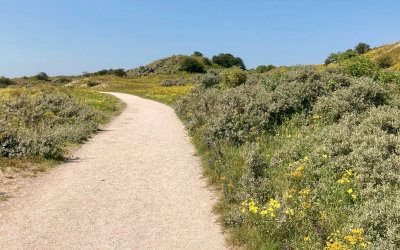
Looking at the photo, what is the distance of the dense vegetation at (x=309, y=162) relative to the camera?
23.2 ft

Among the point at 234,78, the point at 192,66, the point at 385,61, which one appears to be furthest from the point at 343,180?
the point at 192,66

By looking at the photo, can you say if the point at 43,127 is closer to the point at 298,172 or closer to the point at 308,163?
the point at 308,163

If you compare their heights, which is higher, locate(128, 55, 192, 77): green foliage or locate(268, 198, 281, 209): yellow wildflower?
locate(128, 55, 192, 77): green foliage

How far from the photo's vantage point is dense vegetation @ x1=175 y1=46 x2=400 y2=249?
7062mm

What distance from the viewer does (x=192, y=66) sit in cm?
10638

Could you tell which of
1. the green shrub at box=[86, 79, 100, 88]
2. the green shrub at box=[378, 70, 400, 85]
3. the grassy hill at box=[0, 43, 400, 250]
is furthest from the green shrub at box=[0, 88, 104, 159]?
the green shrub at box=[86, 79, 100, 88]

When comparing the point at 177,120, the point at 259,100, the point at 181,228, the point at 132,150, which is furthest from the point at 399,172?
the point at 177,120

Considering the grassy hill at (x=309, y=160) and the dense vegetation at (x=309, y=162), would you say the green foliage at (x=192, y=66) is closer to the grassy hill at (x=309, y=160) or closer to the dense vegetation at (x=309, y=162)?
the grassy hill at (x=309, y=160)

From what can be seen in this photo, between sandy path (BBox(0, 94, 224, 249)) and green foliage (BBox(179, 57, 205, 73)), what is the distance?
8984cm

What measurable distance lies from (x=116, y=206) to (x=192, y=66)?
320ft

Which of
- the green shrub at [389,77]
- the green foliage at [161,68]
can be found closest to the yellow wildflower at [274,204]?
the green shrub at [389,77]

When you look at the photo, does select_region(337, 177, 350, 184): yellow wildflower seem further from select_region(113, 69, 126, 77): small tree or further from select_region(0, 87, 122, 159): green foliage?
select_region(113, 69, 126, 77): small tree

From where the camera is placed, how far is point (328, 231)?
22.9 ft

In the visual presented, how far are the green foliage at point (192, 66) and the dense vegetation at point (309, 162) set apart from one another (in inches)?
3422
